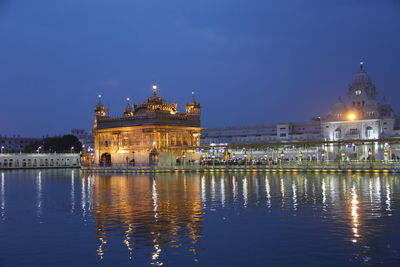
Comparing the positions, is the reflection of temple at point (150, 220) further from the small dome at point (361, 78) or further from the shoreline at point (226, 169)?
the small dome at point (361, 78)

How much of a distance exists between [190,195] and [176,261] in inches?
649

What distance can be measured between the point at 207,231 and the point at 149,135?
56377 mm

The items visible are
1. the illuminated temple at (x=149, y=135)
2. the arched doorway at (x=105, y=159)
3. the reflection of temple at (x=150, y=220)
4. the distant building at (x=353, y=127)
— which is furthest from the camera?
the distant building at (x=353, y=127)

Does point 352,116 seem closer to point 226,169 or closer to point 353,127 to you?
point 353,127

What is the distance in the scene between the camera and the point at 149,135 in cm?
7375

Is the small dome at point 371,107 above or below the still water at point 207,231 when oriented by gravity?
above

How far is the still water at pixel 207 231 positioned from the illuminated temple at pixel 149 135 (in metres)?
44.8

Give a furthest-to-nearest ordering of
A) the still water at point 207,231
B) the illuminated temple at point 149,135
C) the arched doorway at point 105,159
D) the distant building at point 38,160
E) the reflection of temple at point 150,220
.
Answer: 1. the distant building at point 38,160
2. the arched doorway at point 105,159
3. the illuminated temple at point 149,135
4. the reflection of temple at point 150,220
5. the still water at point 207,231

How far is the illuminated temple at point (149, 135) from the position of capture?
73375 mm

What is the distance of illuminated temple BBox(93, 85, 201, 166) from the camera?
7338 cm

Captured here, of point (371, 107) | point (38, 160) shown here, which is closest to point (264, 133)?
point (371, 107)

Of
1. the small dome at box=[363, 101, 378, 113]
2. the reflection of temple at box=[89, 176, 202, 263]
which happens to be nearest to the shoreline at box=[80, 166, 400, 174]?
the reflection of temple at box=[89, 176, 202, 263]

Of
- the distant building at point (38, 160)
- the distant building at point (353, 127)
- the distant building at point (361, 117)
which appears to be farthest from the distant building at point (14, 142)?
the distant building at point (361, 117)

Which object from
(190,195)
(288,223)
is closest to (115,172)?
(190,195)
